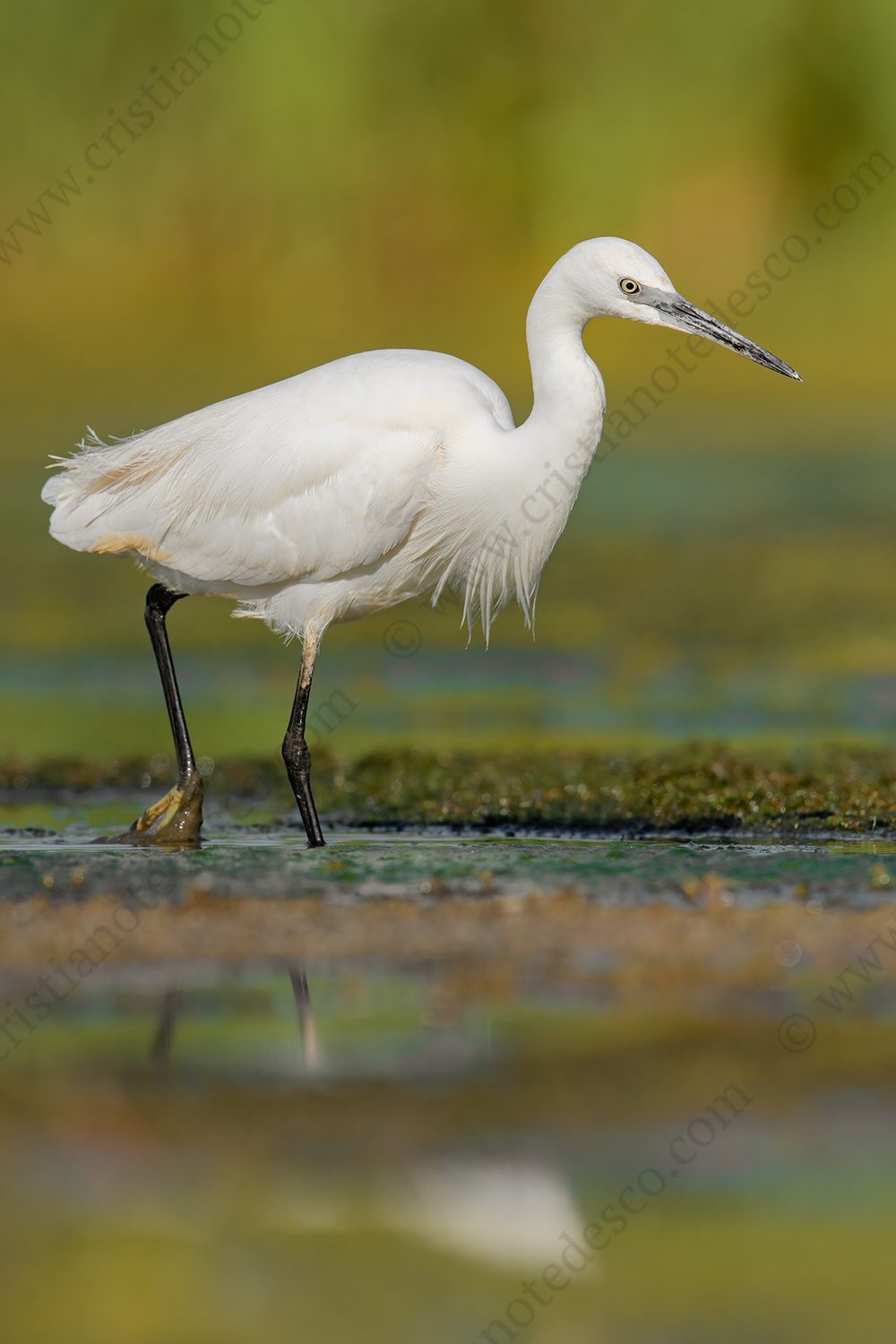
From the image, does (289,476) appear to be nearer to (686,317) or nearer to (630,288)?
(630,288)

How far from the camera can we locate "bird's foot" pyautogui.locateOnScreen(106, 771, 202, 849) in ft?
22.1

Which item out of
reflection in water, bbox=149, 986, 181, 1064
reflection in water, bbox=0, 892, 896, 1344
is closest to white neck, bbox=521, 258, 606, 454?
reflection in water, bbox=0, 892, 896, 1344

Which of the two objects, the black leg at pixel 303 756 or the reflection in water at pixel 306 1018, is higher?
the black leg at pixel 303 756

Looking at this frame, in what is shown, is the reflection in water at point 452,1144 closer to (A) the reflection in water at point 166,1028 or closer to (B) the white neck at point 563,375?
(A) the reflection in water at point 166,1028

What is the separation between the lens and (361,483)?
6520 millimetres

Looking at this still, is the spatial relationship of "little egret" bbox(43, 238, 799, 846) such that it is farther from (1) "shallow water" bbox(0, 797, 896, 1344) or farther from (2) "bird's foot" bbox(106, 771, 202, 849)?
(1) "shallow water" bbox(0, 797, 896, 1344)

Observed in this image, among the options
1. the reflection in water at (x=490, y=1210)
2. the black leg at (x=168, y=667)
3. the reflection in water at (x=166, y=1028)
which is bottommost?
the reflection in water at (x=490, y=1210)

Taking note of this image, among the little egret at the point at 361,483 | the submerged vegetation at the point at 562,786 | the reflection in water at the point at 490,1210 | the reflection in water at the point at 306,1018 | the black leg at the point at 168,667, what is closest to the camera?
the reflection in water at the point at 490,1210

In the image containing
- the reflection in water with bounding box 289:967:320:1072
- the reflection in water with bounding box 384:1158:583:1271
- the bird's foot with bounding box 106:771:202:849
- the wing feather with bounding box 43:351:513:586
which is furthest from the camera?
the bird's foot with bounding box 106:771:202:849

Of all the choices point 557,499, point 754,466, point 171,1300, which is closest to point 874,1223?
point 171,1300

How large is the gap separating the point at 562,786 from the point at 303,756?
1254 millimetres

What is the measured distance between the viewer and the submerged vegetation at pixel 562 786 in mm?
7098

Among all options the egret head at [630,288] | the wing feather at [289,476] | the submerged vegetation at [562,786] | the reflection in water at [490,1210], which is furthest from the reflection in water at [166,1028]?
the egret head at [630,288]

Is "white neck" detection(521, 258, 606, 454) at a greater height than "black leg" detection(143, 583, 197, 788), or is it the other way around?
"white neck" detection(521, 258, 606, 454)
